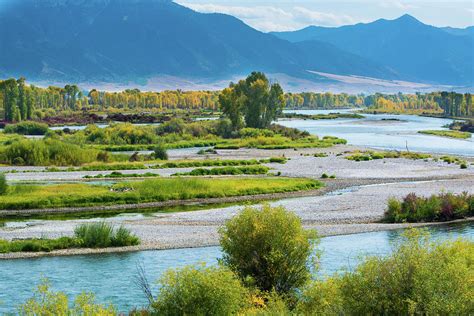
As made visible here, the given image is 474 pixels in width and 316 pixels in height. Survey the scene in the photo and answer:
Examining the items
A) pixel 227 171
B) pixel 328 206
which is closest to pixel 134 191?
pixel 328 206

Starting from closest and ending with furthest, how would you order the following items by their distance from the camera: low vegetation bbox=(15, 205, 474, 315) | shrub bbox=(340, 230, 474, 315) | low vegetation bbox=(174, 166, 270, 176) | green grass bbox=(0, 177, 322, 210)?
shrub bbox=(340, 230, 474, 315) → low vegetation bbox=(15, 205, 474, 315) → green grass bbox=(0, 177, 322, 210) → low vegetation bbox=(174, 166, 270, 176)

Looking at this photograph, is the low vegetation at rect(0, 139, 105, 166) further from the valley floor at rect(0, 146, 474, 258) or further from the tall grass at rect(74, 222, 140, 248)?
the tall grass at rect(74, 222, 140, 248)

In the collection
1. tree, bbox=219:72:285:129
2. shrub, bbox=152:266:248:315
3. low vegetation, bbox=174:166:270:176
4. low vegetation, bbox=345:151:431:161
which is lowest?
low vegetation, bbox=345:151:431:161

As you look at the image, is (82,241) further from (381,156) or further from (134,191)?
(381,156)

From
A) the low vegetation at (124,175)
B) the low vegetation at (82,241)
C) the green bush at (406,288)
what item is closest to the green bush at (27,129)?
the low vegetation at (124,175)

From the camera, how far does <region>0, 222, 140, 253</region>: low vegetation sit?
38344mm

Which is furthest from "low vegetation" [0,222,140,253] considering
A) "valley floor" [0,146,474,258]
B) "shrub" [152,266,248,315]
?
"shrub" [152,266,248,315]

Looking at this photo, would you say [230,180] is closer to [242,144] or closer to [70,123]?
[242,144]

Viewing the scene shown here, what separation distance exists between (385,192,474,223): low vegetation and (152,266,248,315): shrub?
29600 millimetres

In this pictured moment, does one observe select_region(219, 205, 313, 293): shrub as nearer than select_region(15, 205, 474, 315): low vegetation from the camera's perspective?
No

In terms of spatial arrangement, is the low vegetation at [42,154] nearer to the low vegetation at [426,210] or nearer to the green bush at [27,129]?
the low vegetation at [426,210]

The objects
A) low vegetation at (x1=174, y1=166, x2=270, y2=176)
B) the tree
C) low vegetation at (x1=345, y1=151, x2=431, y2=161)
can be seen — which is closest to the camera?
low vegetation at (x1=174, y1=166, x2=270, y2=176)

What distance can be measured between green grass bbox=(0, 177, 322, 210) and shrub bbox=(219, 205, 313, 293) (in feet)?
102

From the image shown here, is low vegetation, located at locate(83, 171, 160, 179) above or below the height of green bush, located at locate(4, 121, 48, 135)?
below
